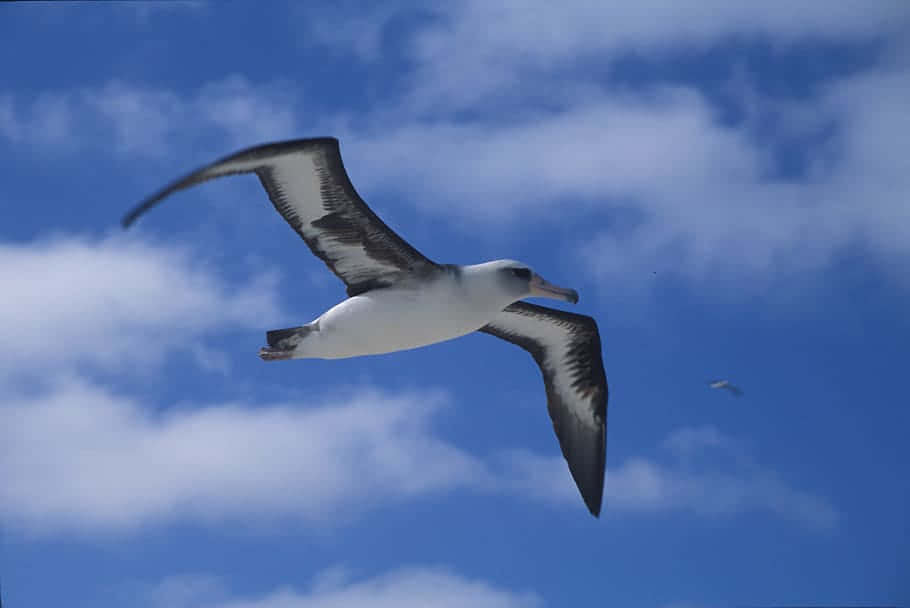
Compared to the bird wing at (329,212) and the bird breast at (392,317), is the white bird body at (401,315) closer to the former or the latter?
the bird breast at (392,317)

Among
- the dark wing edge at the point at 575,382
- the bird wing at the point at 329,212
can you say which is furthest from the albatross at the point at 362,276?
the dark wing edge at the point at 575,382

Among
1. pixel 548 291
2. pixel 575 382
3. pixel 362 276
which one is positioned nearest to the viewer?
pixel 362 276

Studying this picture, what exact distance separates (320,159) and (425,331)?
7.11 ft

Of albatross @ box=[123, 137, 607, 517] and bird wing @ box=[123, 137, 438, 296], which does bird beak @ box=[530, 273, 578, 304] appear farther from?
bird wing @ box=[123, 137, 438, 296]

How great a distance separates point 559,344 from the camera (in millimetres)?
15688

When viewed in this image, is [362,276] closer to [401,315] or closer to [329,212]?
[401,315]

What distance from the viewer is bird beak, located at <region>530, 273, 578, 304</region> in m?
13.8

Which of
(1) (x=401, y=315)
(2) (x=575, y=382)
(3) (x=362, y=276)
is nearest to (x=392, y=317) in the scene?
(1) (x=401, y=315)

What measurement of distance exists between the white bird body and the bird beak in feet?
2.22

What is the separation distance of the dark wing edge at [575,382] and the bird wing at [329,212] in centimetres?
255

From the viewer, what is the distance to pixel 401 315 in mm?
12945

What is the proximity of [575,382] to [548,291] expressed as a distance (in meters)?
2.29

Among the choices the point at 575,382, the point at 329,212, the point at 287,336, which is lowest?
the point at 287,336

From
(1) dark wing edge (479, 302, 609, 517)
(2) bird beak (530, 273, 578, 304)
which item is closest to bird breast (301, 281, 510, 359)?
(2) bird beak (530, 273, 578, 304)
